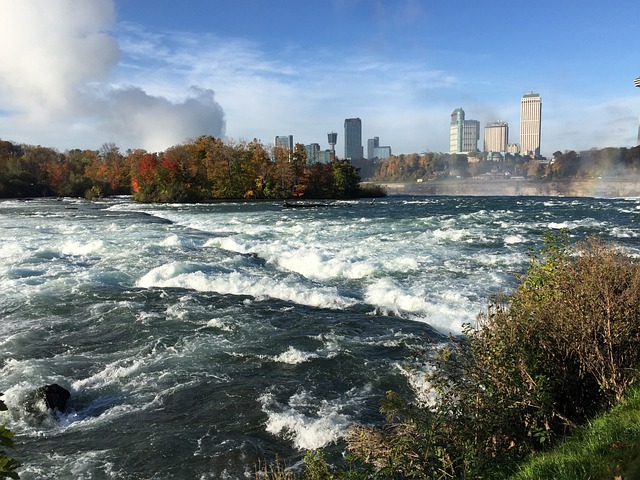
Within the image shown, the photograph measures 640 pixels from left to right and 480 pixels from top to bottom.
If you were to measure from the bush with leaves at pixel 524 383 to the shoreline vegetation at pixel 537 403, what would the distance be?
1cm

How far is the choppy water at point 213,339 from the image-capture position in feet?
24.5

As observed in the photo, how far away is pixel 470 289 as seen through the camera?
15.7 m

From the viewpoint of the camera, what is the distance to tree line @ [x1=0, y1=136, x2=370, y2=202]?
76.2 m

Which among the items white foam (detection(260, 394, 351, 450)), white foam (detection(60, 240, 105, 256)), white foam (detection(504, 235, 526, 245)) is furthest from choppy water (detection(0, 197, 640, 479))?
white foam (detection(504, 235, 526, 245))


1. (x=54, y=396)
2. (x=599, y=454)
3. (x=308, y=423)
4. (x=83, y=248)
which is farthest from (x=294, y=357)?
(x=83, y=248)

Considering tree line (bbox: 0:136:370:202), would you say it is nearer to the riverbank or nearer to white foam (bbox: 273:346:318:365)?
the riverbank

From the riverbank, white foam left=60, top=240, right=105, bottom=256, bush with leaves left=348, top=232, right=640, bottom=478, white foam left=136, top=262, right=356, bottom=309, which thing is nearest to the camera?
bush with leaves left=348, top=232, right=640, bottom=478

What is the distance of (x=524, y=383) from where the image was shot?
520 centimetres

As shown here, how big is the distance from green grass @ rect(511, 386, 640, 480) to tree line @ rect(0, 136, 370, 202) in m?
73.3

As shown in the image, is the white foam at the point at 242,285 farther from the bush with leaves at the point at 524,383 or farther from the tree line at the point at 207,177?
the tree line at the point at 207,177

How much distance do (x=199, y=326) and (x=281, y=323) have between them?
7.13 ft

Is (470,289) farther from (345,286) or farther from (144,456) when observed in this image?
(144,456)

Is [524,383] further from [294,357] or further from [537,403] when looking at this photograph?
[294,357]

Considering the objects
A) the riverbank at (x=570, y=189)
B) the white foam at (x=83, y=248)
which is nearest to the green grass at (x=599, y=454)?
the white foam at (x=83, y=248)
